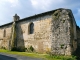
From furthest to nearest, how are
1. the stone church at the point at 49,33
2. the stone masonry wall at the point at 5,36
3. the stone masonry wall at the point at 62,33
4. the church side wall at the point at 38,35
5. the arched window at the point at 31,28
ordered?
the stone masonry wall at the point at 5,36 → the arched window at the point at 31,28 → the church side wall at the point at 38,35 → the stone church at the point at 49,33 → the stone masonry wall at the point at 62,33

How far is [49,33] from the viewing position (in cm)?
1970

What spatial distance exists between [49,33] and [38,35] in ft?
7.41

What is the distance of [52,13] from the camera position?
20109 mm

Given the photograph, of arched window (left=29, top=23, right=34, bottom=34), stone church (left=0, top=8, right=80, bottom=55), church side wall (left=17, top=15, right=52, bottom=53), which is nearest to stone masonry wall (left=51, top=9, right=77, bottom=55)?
stone church (left=0, top=8, right=80, bottom=55)

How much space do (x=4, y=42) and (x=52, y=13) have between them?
14.1m

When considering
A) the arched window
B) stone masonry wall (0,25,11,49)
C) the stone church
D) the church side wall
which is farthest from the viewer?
stone masonry wall (0,25,11,49)

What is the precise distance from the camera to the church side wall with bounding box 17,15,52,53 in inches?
787

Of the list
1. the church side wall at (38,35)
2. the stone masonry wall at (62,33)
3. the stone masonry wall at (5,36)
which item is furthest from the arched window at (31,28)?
the stone masonry wall at (5,36)

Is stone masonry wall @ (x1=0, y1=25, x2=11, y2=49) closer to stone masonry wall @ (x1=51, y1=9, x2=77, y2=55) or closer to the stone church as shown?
the stone church

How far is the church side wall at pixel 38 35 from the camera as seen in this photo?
20.0 metres

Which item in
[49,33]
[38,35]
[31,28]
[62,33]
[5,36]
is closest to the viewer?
[62,33]

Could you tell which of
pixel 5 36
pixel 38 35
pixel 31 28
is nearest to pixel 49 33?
pixel 38 35

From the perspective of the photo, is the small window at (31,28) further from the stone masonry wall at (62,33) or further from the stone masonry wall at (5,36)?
the stone masonry wall at (5,36)

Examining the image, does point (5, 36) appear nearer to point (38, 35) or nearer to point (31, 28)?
point (31, 28)
